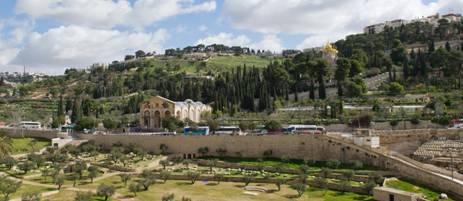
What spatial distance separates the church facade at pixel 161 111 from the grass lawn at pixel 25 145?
1372 cm

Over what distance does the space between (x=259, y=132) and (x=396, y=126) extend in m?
13.7

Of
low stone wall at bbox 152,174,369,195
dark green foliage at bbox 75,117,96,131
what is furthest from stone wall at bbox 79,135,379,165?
low stone wall at bbox 152,174,369,195

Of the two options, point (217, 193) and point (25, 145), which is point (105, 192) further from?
point (25, 145)

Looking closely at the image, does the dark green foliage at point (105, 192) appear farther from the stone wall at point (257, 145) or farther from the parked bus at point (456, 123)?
the parked bus at point (456, 123)

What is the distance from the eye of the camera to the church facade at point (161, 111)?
6912 centimetres

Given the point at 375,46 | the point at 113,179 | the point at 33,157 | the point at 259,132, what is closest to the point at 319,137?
the point at 259,132

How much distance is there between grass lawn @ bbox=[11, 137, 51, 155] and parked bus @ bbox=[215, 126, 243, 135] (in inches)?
788

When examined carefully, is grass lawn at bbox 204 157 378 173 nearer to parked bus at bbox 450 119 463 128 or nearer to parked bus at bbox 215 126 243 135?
parked bus at bbox 215 126 243 135

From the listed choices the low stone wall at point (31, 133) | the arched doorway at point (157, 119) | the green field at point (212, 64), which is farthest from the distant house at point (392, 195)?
the green field at point (212, 64)

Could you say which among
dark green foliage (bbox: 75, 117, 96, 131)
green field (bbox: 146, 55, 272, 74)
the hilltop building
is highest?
the hilltop building

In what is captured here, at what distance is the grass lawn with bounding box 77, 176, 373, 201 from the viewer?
35.7 meters

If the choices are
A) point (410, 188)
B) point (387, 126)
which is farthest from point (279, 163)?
point (410, 188)

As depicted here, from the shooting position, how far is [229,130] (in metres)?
56.4

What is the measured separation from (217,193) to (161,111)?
3296 centimetres
